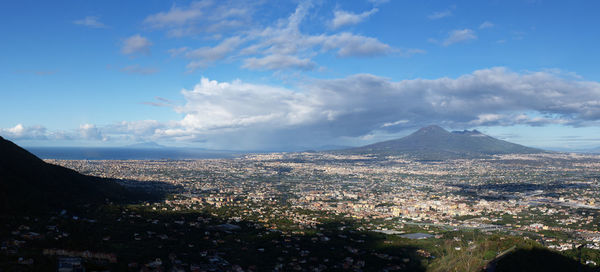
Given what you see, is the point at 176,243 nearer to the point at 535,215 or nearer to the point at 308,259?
the point at 308,259

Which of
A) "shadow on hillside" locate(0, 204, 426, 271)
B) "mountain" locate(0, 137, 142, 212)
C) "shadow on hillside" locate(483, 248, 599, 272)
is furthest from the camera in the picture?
"mountain" locate(0, 137, 142, 212)

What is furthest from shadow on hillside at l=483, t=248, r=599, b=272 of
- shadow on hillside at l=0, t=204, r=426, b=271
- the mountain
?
the mountain

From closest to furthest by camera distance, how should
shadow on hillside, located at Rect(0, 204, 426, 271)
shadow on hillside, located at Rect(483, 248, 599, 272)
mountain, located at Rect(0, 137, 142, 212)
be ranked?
shadow on hillside, located at Rect(0, 204, 426, 271) → shadow on hillside, located at Rect(483, 248, 599, 272) → mountain, located at Rect(0, 137, 142, 212)

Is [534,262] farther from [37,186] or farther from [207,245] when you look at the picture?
[37,186]

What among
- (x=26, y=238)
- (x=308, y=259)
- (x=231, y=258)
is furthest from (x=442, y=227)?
(x=26, y=238)

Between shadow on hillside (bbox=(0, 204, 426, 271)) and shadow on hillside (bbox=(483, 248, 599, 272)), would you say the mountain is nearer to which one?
shadow on hillside (bbox=(0, 204, 426, 271))

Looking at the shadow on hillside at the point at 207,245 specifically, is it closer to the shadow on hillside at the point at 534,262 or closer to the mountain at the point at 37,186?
the mountain at the point at 37,186

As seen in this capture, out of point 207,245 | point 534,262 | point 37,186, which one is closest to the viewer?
point 534,262

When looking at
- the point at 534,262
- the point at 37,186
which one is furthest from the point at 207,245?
the point at 534,262

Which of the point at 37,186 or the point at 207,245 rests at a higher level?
the point at 37,186
